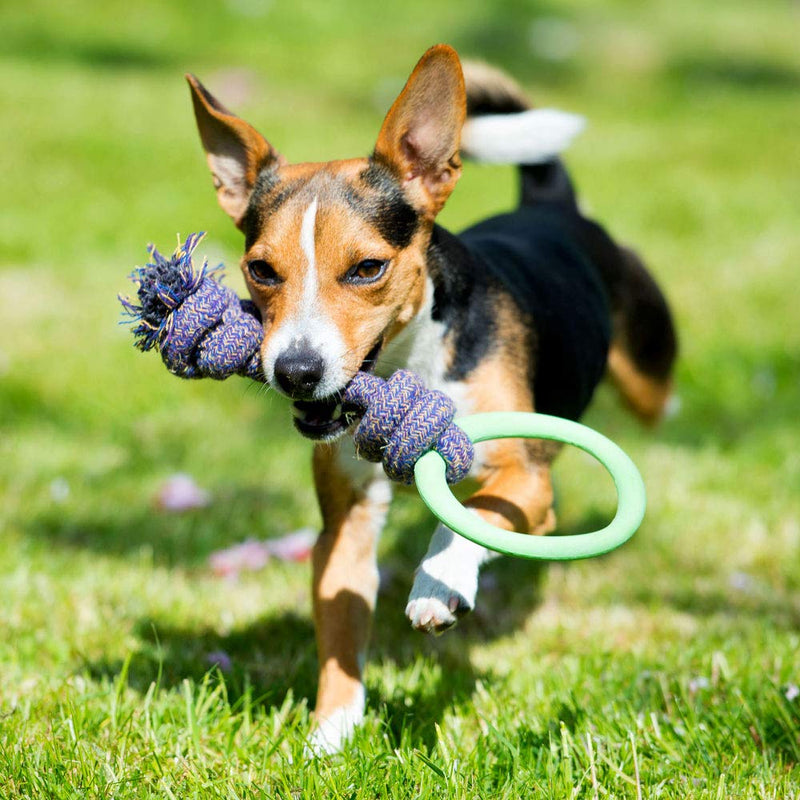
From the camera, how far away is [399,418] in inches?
112

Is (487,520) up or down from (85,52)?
up

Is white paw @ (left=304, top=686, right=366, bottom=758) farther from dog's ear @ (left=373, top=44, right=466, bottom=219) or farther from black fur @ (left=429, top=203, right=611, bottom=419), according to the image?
dog's ear @ (left=373, top=44, right=466, bottom=219)

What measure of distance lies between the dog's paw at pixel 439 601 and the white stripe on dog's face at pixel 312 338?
23.1 inches

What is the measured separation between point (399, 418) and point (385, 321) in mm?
529

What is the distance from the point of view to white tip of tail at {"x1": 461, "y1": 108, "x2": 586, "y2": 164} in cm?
457

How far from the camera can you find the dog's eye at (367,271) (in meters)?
3.23

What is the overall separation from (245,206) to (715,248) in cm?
649

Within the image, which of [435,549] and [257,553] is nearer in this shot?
[435,549]

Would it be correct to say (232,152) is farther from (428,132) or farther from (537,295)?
(537,295)

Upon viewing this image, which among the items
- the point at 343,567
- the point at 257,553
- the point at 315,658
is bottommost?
the point at 257,553

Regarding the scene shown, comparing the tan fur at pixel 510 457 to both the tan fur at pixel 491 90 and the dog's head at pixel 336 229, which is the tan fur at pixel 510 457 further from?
the tan fur at pixel 491 90

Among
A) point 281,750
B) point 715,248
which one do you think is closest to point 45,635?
point 281,750

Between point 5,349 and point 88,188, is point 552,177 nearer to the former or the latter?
point 5,349

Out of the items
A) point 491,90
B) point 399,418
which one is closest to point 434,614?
point 399,418
